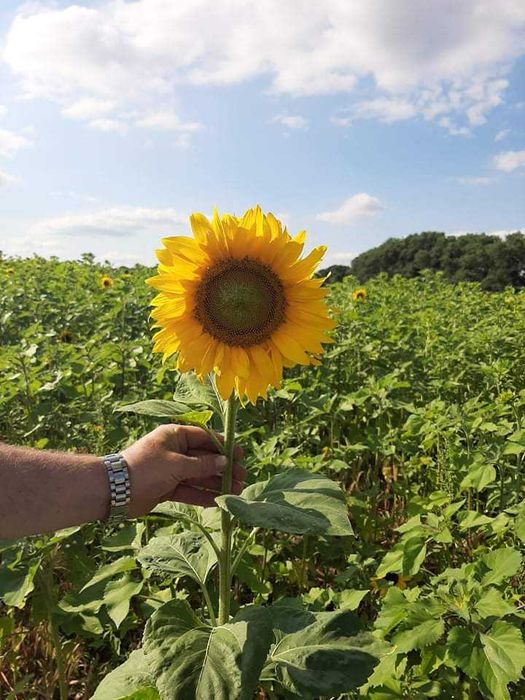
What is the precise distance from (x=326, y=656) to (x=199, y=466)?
0.55 meters

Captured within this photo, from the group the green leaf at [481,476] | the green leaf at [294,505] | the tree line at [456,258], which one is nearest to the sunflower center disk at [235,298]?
the green leaf at [294,505]

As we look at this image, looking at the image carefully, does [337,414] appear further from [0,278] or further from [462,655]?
[0,278]

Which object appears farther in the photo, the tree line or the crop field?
the tree line

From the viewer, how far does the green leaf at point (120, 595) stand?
1.89 metres

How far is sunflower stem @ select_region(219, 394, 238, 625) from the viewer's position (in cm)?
148

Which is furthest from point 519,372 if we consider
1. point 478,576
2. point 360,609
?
point 478,576

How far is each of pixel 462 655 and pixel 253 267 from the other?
3.94 feet

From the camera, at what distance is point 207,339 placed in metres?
1.56

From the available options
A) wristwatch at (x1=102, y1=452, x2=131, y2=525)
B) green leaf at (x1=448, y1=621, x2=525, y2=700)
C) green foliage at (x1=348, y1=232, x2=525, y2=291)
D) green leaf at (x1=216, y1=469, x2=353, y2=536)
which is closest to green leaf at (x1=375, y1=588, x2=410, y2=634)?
green leaf at (x1=448, y1=621, x2=525, y2=700)

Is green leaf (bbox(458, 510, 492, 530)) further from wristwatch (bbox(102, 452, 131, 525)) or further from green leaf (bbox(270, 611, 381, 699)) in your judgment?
wristwatch (bbox(102, 452, 131, 525))

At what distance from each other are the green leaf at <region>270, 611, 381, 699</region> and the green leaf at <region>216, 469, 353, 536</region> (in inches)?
15.4

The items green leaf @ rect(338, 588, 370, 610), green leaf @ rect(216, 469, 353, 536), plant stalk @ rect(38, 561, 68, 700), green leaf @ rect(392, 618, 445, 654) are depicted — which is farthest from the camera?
plant stalk @ rect(38, 561, 68, 700)

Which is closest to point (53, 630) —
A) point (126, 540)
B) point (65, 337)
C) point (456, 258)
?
point (126, 540)

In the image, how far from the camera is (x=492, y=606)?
1.77 meters
